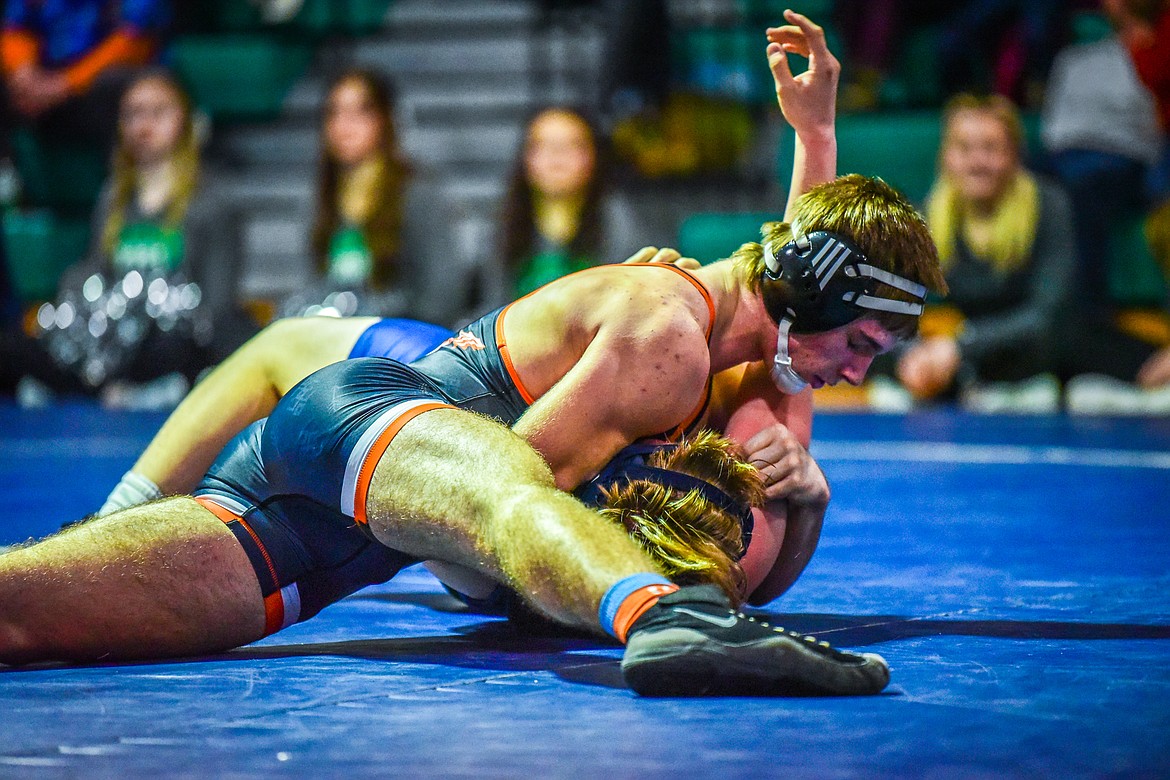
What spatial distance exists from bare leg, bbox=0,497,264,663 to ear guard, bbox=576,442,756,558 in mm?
617

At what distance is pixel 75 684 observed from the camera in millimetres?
2393

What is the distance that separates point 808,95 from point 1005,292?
4.80 metres

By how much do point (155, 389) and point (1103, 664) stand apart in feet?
22.0

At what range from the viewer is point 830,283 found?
2.89 meters

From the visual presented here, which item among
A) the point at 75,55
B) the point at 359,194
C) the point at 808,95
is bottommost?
the point at 359,194

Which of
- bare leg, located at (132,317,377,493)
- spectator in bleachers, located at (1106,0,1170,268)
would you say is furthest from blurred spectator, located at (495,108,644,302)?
bare leg, located at (132,317,377,493)

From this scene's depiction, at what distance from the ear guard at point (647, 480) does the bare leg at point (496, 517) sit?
0.26 metres

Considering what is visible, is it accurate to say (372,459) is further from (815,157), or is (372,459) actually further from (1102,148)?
(1102,148)

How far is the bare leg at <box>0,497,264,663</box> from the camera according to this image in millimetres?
→ 2547

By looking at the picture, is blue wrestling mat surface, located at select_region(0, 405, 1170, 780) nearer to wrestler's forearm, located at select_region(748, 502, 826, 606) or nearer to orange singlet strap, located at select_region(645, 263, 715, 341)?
wrestler's forearm, located at select_region(748, 502, 826, 606)

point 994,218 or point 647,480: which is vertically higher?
point 994,218

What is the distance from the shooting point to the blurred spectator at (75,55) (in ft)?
33.3

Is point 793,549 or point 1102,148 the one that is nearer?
point 793,549

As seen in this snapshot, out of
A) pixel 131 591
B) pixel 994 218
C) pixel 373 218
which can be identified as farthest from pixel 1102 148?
pixel 131 591
